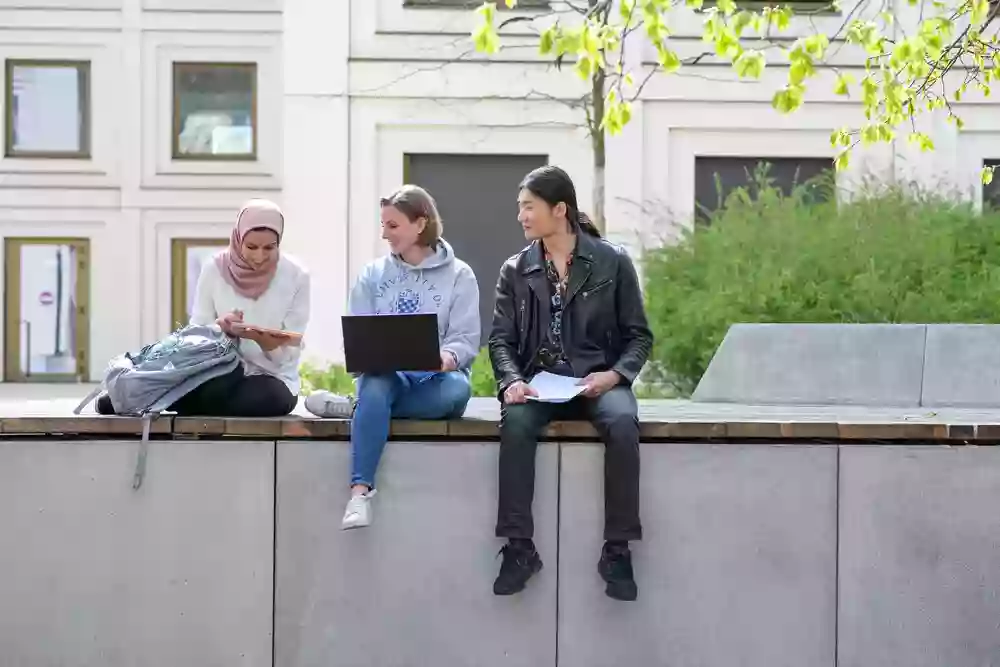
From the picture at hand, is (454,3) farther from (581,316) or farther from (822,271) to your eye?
(581,316)

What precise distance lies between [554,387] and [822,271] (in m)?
5.84

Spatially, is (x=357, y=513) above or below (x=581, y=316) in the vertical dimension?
below

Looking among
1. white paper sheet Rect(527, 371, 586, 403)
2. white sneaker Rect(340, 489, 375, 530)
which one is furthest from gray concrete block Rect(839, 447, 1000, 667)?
white sneaker Rect(340, 489, 375, 530)

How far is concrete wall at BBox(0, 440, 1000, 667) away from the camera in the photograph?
5219 millimetres

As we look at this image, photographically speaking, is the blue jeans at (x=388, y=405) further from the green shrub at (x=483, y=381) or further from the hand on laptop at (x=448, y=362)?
the green shrub at (x=483, y=381)

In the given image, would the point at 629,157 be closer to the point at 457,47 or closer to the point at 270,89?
the point at 457,47

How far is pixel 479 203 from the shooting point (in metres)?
18.9

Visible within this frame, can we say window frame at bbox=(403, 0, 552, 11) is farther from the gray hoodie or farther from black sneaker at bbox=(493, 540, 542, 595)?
black sneaker at bbox=(493, 540, 542, 595)

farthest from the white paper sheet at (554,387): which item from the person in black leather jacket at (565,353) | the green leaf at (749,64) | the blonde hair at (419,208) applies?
the green leaf at (749,64)

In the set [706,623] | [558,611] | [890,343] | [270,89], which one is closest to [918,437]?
[706,623]

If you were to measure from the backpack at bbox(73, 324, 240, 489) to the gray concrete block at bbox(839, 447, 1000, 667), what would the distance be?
2.67 m

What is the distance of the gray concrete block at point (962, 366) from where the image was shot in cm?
828

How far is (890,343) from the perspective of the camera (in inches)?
340

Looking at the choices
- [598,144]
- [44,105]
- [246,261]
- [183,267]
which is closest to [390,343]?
[246,261]
